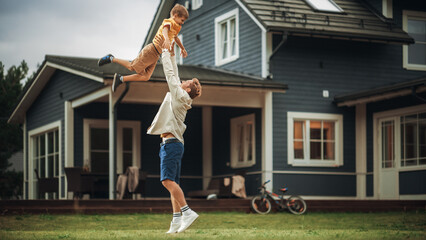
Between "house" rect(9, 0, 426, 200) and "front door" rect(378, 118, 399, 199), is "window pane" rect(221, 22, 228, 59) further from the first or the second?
"front door" rect(378, 118, 399, 199)

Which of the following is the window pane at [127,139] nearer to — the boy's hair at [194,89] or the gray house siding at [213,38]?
the gray house siding at [213,38]

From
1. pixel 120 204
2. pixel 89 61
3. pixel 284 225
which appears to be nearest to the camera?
pixel 284 225

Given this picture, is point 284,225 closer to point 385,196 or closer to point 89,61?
point 385,196

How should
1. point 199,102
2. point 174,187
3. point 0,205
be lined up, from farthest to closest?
point 199,102
point 0,205
point 174,187

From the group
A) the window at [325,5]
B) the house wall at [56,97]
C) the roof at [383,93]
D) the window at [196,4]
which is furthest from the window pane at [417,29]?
the house wall at [56,97]

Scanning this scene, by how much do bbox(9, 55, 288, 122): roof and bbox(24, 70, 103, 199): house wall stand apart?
0.24 m

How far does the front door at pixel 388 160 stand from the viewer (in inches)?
721

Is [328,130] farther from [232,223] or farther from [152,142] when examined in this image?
[232,223]

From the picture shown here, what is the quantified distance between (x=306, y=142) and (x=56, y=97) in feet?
21.1

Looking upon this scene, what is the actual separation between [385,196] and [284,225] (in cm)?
668

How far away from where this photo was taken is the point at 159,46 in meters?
9.48

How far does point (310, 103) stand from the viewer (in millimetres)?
18906

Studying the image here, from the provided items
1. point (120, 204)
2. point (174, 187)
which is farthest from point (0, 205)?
point (174, 187)

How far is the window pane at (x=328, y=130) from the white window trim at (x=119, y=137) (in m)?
4.70
